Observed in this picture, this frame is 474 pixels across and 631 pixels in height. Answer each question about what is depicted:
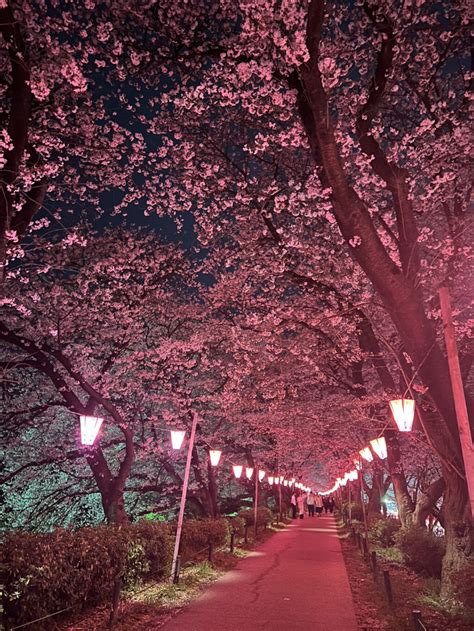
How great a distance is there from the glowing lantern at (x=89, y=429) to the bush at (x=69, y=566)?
2.45m

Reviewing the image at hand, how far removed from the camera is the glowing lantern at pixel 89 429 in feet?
38.6

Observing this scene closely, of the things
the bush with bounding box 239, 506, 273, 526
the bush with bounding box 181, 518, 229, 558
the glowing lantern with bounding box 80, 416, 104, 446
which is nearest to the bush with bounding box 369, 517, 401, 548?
the bush with bounding box 181, 518, 229, 558

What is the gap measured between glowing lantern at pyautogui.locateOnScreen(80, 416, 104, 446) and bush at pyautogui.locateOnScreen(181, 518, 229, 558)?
457cm

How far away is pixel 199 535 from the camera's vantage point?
1473 cm

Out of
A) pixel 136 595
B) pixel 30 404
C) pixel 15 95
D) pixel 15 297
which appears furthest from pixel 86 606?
pixel 30 404

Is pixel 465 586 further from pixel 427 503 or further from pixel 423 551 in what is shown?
pixel 427 503

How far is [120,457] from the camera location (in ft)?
83.3

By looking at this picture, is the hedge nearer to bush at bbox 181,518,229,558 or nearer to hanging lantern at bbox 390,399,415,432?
bush at bbox 181,518,229,558

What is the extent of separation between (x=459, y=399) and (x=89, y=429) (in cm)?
903

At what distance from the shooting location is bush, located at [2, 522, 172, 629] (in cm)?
643

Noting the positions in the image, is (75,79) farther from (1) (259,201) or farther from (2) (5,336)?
(2) (5,336)

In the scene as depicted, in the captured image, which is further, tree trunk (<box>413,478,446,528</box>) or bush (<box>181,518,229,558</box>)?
tree trunk (<box>413,478,446,528</box>)

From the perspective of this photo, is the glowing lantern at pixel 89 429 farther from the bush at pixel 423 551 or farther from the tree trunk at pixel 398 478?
the tree trunk at pixel 398 478

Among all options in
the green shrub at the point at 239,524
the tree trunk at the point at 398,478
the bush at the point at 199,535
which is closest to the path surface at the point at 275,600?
the bush at the point at 199,535
